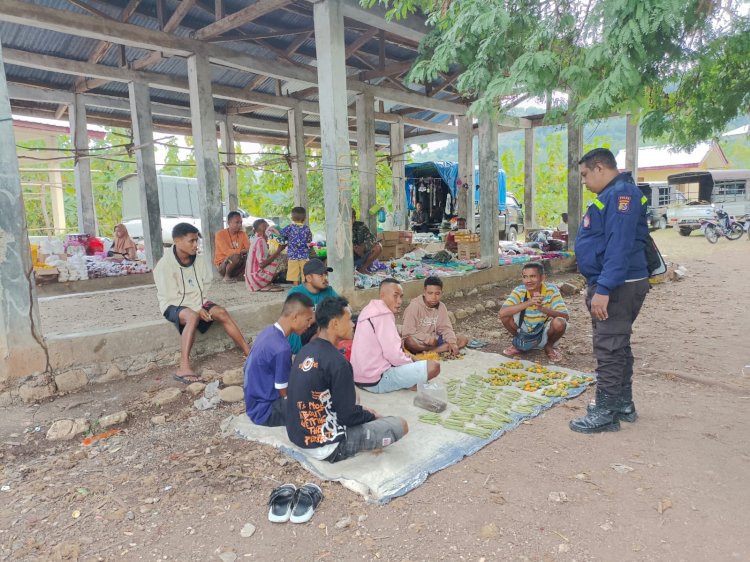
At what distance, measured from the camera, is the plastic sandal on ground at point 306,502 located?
8.69 feet

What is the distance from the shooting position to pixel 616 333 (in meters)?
3.39

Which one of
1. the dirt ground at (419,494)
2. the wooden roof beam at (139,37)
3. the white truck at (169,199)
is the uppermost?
the wooden roof beam at (139,37)

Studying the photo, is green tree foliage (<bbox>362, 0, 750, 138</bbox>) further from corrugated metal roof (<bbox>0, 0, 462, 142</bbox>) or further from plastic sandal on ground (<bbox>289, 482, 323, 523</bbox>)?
corrugated metal roof (<bbox>0, 0, 462, 142</bbox>)

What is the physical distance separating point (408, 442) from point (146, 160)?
8045mm

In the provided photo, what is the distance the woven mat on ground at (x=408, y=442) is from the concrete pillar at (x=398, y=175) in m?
10.2

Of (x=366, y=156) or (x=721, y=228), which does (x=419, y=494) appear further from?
(x=721, y=228)

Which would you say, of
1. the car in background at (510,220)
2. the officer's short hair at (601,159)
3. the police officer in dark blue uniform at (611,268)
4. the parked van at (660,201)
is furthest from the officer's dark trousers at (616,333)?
the parked van at (660,201)

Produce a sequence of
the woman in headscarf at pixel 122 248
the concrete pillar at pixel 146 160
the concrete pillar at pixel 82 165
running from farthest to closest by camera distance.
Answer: the concrete pillar at pixel 82 165, the woman in headscarf at pixel 122 248, the concrete pillar at pixel 146 160

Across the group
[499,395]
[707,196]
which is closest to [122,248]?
[499,395]

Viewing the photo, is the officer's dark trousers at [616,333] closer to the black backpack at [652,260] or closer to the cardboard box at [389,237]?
the black backpack at [652,260]

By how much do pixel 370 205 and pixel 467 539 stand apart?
9223 millimetres

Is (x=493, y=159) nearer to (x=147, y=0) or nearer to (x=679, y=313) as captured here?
(x=679, y=313)

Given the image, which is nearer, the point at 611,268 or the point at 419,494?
the point at 419,494

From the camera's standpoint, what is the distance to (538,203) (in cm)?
2658
